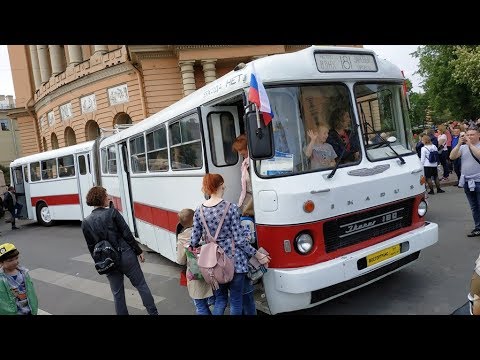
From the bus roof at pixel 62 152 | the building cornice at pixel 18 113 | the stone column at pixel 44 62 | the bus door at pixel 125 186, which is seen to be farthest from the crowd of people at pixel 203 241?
the building cornice at pixel 18 113

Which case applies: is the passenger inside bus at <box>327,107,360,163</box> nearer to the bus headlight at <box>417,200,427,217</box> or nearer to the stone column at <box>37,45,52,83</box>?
the bus headlight at <box>417,200,427,217</box>

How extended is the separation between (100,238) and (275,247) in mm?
1998

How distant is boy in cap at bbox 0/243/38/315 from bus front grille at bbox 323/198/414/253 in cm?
302

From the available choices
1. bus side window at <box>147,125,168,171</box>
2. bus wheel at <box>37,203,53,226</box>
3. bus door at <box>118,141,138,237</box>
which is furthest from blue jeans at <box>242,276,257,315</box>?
bus wheel at <box>37,203,53,226</box>

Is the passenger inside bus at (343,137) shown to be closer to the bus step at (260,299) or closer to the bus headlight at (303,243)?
the bus headlight at (303,243)

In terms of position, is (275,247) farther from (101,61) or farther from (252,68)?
(101,61)

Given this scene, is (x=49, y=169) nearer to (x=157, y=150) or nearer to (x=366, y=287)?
(x=157, y=150)

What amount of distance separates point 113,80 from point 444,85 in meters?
33.9

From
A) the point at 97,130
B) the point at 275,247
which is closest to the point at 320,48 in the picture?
the point at 275,247

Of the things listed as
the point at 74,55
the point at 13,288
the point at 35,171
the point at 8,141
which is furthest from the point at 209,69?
the point at 8,141

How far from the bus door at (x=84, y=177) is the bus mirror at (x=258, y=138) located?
10382 millimetres

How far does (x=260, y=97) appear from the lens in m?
3.56

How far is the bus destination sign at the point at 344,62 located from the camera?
4113 mm

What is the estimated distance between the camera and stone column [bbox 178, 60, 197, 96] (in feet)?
66.4
